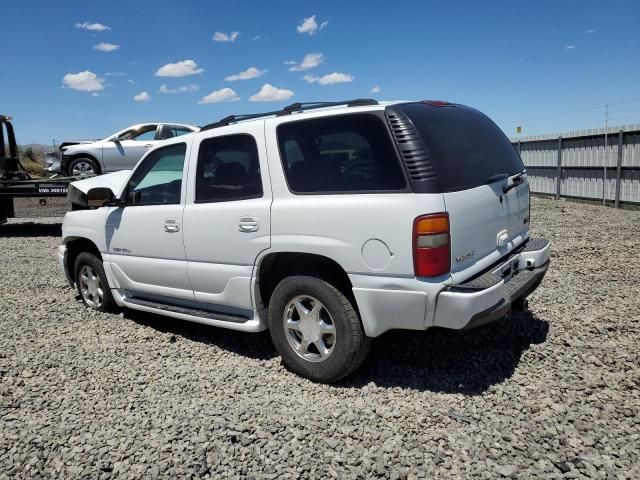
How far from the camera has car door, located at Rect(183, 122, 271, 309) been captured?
12.2 feet

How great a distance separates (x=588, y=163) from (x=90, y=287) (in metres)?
13.8

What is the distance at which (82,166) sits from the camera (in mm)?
12930

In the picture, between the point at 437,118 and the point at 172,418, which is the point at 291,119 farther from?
the point at 172,418

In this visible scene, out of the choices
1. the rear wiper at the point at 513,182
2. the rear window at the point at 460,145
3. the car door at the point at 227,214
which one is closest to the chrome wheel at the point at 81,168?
the car door at the point at 227,214

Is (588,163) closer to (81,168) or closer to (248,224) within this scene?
(248,224)

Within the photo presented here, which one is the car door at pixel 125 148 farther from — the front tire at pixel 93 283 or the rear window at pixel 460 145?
the rear window at pixel 460 145

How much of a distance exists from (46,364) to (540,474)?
3.73 metres

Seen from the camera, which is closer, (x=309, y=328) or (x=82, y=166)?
(x=309, y=328)

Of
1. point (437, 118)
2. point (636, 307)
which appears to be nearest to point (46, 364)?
point (437, 118)

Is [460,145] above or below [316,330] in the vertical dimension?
above

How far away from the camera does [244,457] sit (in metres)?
2.80

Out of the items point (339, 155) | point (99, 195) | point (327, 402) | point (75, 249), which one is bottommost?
point (327, 402)

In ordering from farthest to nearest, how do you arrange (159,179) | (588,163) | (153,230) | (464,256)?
(588,163) → (159,179) → (153,230) → (464,256)

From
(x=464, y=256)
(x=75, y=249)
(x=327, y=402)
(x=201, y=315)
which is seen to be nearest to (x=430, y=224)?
(x=464, y=256)
